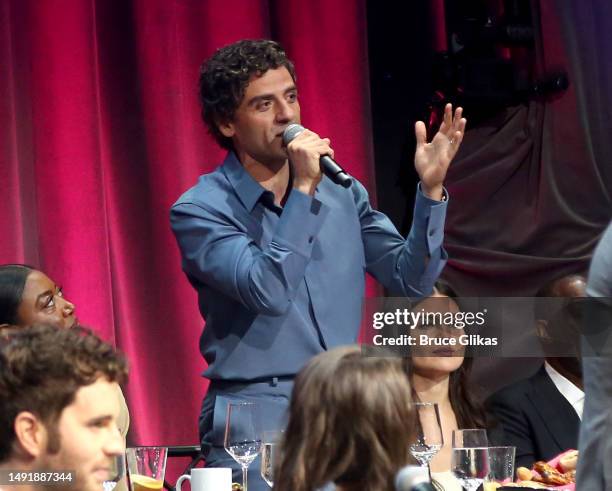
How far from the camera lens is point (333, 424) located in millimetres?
1457

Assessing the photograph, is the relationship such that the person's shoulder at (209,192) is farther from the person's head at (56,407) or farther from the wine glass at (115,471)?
the person's head at (56,407)

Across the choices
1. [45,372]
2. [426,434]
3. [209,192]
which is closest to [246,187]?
[209,192]

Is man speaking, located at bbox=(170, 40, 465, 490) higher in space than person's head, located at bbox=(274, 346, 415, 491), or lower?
higher

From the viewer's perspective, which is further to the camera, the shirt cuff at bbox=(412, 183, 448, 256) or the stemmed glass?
the shirt cuff at bbox=(412, 183, 448, 256)

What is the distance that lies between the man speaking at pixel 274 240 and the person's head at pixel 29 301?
455 millimetres

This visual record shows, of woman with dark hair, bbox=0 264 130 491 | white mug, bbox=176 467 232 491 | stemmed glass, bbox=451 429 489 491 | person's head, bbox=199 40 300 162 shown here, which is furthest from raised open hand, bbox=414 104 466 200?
woman with dark hair, bbox=0 264 130 491

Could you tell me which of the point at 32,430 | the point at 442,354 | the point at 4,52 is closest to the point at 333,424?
the point at 32,430

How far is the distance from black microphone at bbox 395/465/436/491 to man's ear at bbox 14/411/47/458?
554 mm

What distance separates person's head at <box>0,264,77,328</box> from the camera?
2834 mm

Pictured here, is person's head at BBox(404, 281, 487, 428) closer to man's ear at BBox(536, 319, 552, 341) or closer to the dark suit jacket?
the dark suit jacket

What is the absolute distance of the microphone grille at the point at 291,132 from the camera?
249cm

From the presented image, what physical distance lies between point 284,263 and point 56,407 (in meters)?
0.81

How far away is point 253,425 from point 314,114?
189 cm

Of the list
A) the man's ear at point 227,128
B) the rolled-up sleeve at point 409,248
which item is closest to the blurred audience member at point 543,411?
the rolled-up sleeve at point 409,248
